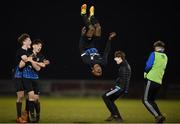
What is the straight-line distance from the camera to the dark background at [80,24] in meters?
37.4

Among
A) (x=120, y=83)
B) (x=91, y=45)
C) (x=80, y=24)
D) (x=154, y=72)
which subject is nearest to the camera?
(x=154, y=72)

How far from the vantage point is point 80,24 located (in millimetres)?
38156

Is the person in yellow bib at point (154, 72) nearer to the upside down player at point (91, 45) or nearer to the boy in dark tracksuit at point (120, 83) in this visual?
the boy in dark tracksuit at point (120, 83)

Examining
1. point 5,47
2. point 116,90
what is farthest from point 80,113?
point 5,47

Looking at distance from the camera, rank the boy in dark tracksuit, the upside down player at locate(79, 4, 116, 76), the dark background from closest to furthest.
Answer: the upside down player at locate(79, 4, 116, 76) → the boy in dark tracksuit → the dark background

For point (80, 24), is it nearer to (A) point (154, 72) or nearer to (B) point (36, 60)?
(A) point (154, 72)

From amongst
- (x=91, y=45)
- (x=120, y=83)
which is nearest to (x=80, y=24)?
(x=120, y=83)

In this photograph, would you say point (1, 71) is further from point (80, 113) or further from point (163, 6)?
point (80, 113)

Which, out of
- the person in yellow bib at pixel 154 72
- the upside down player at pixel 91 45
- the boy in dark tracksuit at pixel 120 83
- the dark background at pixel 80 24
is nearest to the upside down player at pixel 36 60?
the upside down player at pixel 91 45

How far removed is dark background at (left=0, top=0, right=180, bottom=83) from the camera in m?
37.4

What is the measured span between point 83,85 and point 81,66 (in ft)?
22.1

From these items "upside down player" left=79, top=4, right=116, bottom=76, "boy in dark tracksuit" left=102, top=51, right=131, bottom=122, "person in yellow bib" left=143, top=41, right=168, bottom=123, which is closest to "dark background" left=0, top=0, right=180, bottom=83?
"boy in dark tracksuit" left=102, top=51, right=131, bottom=122

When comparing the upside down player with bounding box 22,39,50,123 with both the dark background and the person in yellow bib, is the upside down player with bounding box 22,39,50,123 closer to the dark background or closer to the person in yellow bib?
the person in yellow bib

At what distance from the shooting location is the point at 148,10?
40469mm
